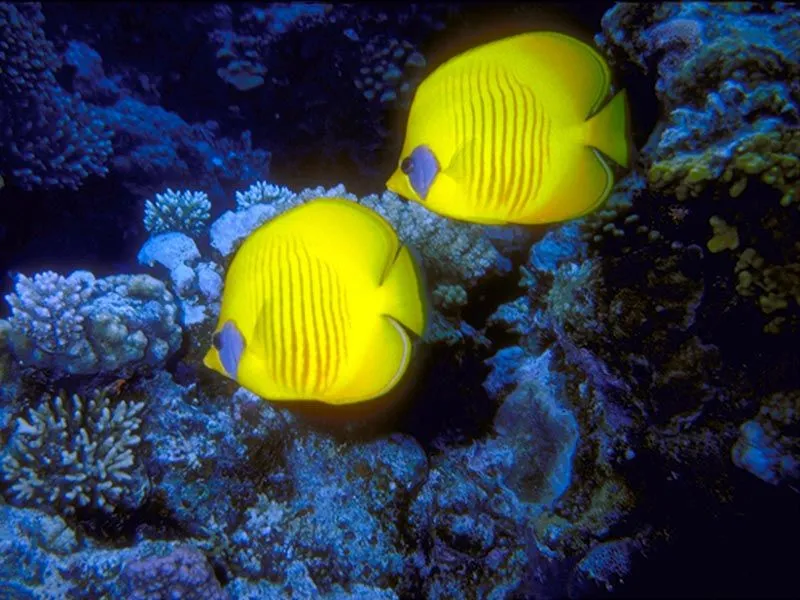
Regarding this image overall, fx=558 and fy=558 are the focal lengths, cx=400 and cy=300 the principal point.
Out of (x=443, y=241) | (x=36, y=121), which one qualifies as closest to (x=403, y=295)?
(x=443, y=241)

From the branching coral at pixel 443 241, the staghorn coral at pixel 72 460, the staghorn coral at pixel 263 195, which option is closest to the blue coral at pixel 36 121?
the staghorn coral at pixel 263 195

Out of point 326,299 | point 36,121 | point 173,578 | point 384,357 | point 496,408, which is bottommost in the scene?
point 496,408

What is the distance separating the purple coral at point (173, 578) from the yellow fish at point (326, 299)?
4.10 feet

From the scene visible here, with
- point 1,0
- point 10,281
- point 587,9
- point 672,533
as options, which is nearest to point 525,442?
point 672,533

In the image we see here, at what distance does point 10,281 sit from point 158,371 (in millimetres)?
3020

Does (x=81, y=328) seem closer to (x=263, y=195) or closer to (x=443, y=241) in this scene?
(x=263, y=195)

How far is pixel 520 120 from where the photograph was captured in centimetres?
160

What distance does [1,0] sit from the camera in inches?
184

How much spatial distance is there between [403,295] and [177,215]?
319 cm

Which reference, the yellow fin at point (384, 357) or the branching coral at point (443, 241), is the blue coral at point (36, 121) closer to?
the branching coral at point (443, 241)

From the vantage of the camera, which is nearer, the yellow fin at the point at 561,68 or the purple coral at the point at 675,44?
the yellow fin at the point at 561,68

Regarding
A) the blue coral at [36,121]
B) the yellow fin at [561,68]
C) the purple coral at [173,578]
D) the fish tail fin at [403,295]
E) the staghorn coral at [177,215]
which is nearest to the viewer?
the fish tail fin at [403,295]

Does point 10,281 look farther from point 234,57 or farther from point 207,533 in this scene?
point 207,533

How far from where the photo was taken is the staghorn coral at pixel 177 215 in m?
4.03
